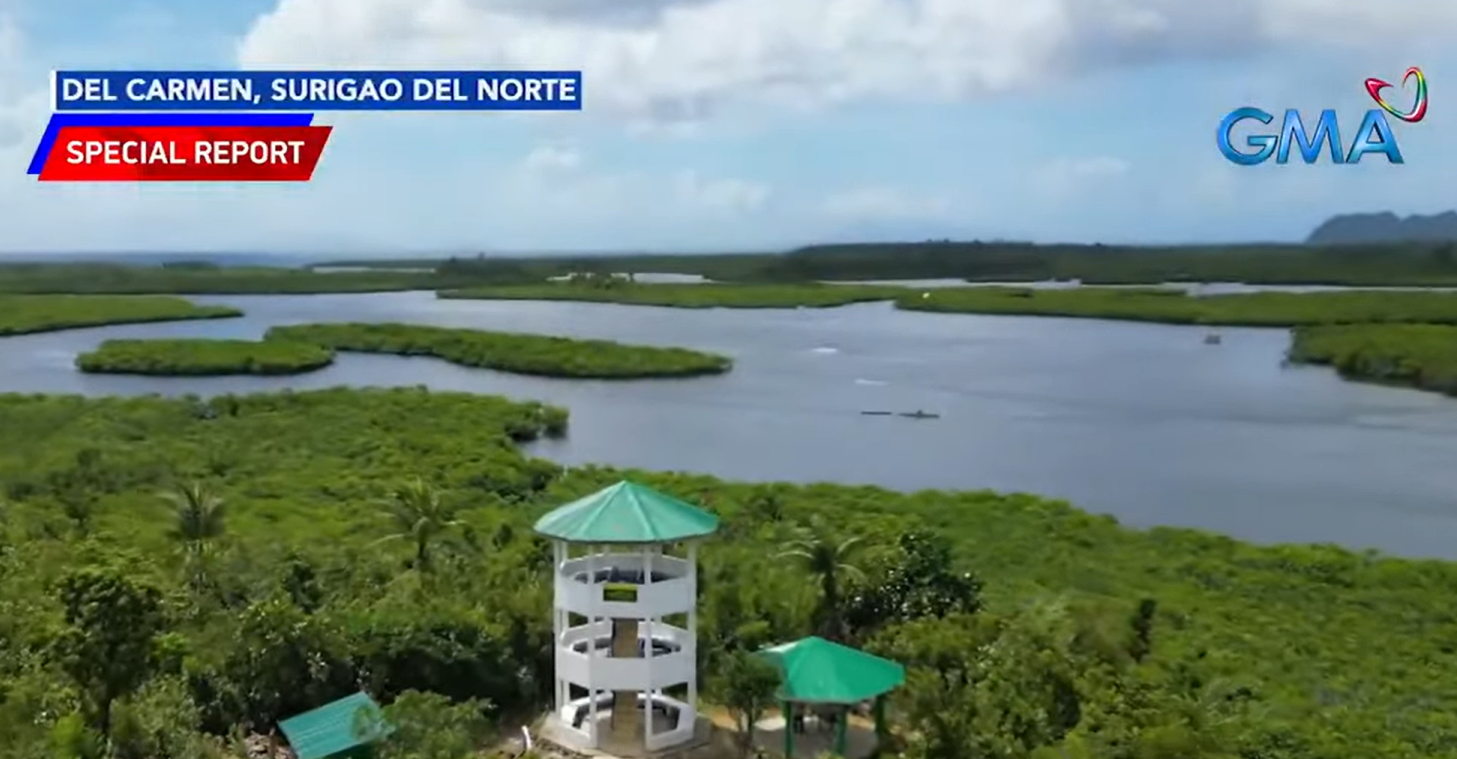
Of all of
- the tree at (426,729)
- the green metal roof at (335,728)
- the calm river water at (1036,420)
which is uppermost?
the tree at (426,729)

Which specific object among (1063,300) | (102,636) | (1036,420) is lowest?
(1036,420)

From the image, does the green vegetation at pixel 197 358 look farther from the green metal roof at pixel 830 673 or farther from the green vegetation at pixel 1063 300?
the green metal roof at pixel 830 673

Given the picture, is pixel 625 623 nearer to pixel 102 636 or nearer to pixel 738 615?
pixel 738 615

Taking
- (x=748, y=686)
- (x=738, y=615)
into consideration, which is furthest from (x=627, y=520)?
(x=738, y=615)

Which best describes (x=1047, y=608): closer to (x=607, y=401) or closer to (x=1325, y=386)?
(x=607, y=401)

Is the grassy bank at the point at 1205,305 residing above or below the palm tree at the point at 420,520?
above

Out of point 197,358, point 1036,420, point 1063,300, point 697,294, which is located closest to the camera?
point 1036,420

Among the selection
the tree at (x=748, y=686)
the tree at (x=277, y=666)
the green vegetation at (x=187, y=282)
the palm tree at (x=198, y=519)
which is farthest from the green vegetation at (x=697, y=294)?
the tree at (x=748, y=686)
